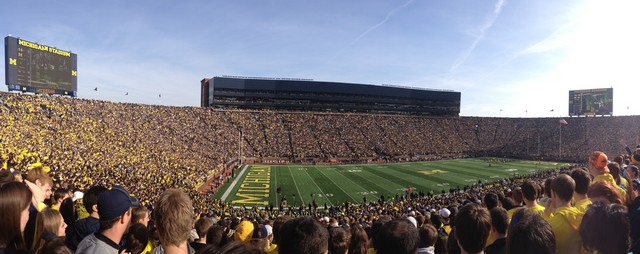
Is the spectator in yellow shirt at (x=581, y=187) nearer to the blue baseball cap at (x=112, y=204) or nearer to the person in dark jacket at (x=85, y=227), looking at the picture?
the blue baseball cap at (x=112, y=204)

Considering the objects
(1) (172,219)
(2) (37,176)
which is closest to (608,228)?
(1) (172,219)

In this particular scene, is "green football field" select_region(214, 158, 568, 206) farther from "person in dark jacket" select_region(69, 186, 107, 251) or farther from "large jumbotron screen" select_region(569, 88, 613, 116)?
"large jumbotron screen" select_region(569, 88, 613, 116)

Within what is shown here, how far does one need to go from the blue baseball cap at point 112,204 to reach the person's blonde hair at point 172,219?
546 millimetres

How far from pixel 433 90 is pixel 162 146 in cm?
8733

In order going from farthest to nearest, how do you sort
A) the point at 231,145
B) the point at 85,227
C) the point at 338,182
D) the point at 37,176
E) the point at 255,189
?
the point at 231,145 < the point at 338,182 < the point at 255,189 < the point at 37,176 < the point at 85,227

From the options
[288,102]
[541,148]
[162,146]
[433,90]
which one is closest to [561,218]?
[162,146]

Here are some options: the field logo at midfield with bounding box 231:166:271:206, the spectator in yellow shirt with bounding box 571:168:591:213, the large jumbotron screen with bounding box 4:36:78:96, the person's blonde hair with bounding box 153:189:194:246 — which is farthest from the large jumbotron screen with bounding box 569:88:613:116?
the large jumbotron screen with bounding box 4:36:78:96

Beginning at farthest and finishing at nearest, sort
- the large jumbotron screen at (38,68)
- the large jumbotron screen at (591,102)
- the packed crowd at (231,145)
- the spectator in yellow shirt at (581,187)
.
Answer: the large jumbotron screen at (591,102) < the large jumbotron screen at (38,68) < the packed crowd at (231,145) < the spectator in yellow shirt at (581,187)

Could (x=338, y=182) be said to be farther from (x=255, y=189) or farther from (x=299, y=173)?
(x=255, y=189)

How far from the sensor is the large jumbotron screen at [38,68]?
34.9 metres

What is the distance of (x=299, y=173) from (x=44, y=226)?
39.2 metres

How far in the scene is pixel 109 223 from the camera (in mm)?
3143

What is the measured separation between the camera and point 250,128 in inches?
2499

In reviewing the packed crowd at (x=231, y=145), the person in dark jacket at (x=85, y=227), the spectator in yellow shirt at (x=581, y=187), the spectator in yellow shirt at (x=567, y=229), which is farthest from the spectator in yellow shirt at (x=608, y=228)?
the person in dark jacket at (x=85, y=227)
